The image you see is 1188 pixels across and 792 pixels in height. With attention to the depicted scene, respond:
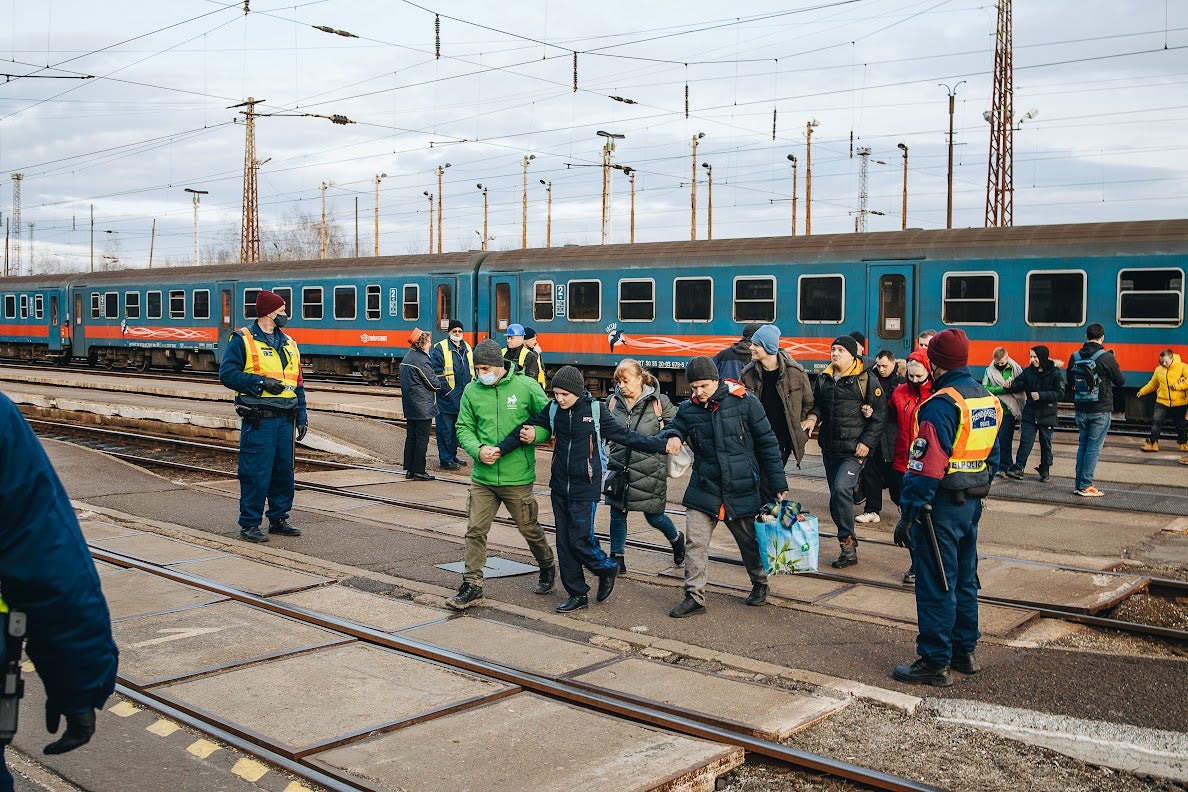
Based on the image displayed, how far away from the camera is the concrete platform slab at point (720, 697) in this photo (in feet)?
17.4

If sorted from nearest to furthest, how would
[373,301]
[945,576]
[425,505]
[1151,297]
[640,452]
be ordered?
[945,576]
[640,452]
[425,505]
[1151,297]
[373,301]

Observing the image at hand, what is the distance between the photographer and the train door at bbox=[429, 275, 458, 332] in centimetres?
2714

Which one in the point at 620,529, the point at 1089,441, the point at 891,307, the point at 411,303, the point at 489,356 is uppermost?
the point at 411,303

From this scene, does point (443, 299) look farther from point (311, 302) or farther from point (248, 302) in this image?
point (248, 302)

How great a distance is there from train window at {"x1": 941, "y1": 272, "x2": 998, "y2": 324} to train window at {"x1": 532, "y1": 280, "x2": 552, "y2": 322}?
9118 millimetres

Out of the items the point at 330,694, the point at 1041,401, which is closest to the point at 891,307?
the point at 1041,401

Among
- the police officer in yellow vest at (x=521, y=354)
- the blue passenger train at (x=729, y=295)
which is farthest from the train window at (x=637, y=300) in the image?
the police officer in yellow vest at (x=521, y=354)

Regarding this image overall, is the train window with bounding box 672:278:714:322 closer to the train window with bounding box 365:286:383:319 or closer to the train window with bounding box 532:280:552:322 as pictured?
the train window with bounding box 532:280:552:322

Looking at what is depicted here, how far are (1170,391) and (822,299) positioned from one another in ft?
21.8

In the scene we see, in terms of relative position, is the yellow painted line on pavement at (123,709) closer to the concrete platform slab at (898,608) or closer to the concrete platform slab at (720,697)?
the concrete platform slab at (720,697)

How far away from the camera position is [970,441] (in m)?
6.14

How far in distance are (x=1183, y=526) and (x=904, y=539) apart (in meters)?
5.60

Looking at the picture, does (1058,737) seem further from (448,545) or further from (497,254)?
(497,254)

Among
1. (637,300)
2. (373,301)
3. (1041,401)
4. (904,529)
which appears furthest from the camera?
(373,301)
